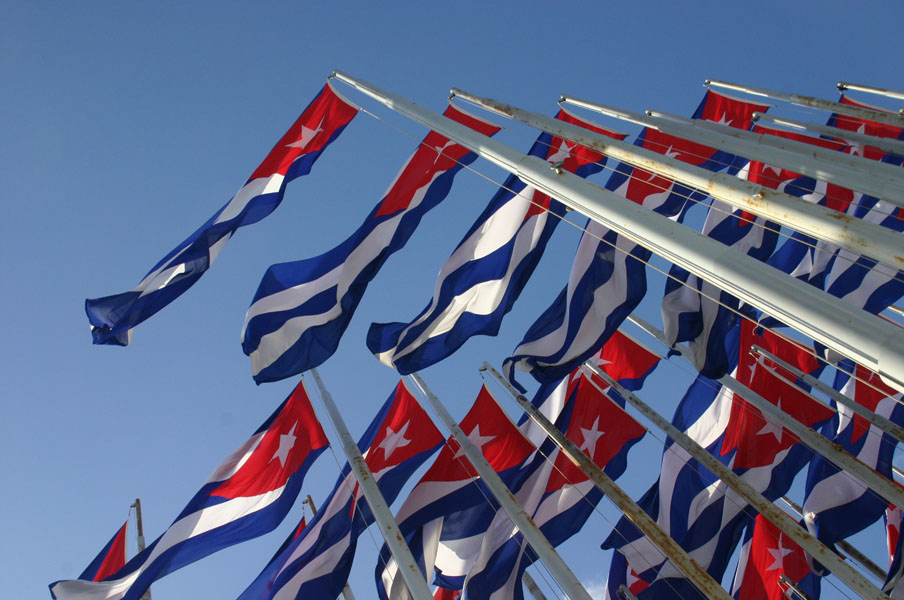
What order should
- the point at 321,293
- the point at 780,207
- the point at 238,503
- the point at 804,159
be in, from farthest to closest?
the point at 238,503 < the point at 321,293 < the point at 804,159 < the point at 780,207

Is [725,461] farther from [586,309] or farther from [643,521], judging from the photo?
[586,309]

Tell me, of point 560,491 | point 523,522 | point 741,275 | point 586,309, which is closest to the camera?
point 741,275

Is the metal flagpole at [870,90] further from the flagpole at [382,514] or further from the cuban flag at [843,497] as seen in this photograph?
the flagpole at [382,514]

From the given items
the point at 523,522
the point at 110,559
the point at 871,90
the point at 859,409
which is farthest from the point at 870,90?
the point at 110,559

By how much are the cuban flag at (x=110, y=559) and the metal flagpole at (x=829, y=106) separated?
45.3 ft

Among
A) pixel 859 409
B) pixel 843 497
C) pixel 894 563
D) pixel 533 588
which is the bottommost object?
pixel 533 588

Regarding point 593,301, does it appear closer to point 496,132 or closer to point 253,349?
point 496,132

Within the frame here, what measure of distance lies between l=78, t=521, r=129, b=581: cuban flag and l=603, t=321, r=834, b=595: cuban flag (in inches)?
343

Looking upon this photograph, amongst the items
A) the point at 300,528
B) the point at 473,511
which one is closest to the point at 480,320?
the point at 473,511

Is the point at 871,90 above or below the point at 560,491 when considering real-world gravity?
above

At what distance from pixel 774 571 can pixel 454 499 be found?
5.76 meters

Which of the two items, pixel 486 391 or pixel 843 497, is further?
pixel 486 391

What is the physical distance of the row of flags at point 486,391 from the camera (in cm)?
854

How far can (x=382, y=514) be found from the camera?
828 centimetres
